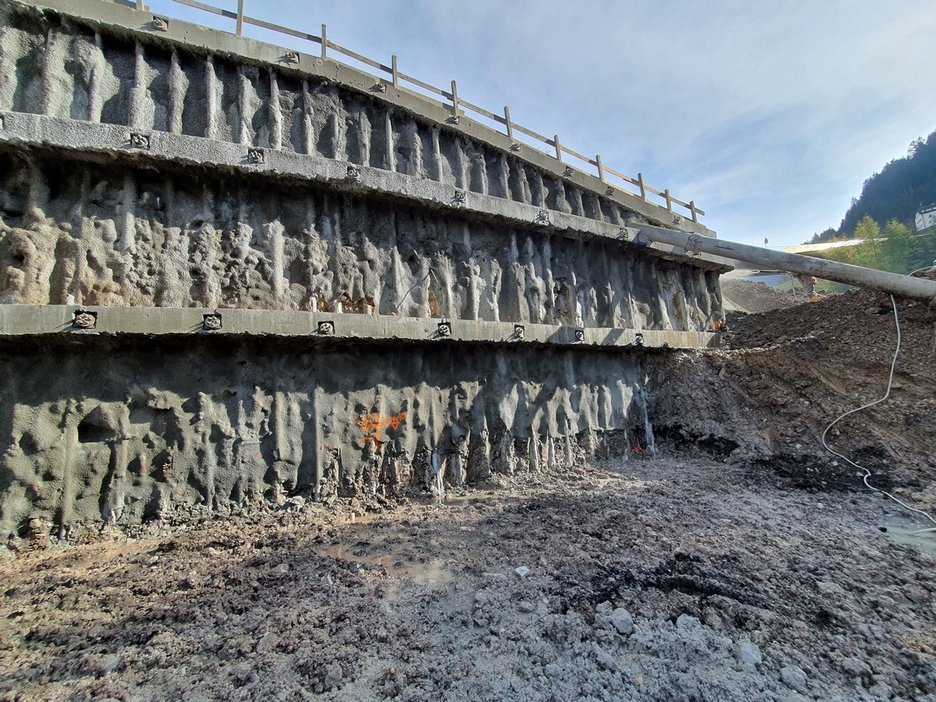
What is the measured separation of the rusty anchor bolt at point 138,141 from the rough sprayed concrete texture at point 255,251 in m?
0.40

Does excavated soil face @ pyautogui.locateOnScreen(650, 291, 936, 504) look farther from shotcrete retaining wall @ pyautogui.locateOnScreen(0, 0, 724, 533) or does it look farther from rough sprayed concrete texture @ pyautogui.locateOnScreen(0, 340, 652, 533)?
rough sprayed concrete texture @ pyautogui.locateOnScreen(0, 340, 652, 533)

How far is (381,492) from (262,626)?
2665mm

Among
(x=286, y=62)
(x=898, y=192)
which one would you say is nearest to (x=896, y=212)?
(x=898, y=192)

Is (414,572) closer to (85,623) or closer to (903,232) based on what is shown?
(85,623)

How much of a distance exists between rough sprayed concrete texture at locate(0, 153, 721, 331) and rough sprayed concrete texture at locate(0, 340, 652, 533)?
0.73 meters

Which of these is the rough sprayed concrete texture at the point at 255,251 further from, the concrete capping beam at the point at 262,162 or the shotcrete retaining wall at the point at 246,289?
the concrete capping beam at the point at 262,162

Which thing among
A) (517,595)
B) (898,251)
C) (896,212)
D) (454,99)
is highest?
(896,212)

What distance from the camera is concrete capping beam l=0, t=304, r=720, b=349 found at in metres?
4.35

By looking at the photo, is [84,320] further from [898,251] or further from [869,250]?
[898,251]

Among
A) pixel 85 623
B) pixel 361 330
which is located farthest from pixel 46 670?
pixel 361 330

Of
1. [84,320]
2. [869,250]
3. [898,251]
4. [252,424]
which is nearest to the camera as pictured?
[84,320]

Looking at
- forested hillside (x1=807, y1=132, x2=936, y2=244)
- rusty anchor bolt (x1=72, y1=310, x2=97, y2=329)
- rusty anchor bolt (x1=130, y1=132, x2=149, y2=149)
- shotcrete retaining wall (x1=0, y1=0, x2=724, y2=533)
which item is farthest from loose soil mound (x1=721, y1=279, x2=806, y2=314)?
forested hillside (x1=807, y1=132, x2=936, y2=244)

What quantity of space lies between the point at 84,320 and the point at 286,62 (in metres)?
4.38

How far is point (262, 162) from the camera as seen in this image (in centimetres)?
550
